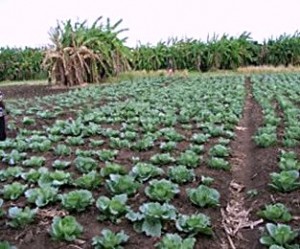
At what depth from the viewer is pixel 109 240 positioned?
247cm

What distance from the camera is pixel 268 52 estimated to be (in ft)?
76.1

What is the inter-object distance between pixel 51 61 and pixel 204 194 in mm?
12800

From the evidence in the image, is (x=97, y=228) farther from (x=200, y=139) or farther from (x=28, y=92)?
(x=28, y=92)

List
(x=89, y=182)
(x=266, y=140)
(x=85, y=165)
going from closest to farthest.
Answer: (x=89, y=182)
(x=85, y=165)
(x=266, y=140)

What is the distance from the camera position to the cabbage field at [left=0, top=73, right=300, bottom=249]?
265cm

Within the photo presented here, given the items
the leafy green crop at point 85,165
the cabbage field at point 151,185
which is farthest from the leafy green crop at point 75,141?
the leafy green crop at point 85,165

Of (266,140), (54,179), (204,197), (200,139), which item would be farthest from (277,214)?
(200,139)

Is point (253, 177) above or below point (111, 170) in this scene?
below

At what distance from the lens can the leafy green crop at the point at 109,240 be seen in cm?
246

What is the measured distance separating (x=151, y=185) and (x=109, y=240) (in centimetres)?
80

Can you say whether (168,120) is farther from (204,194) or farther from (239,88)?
(239,88)

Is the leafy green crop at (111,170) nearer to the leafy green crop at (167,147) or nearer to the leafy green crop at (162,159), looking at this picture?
the leafy green crop at (162,159)

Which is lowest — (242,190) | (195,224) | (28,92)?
(28,92)

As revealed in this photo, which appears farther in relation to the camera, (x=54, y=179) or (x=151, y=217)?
(x=54, y=179)
